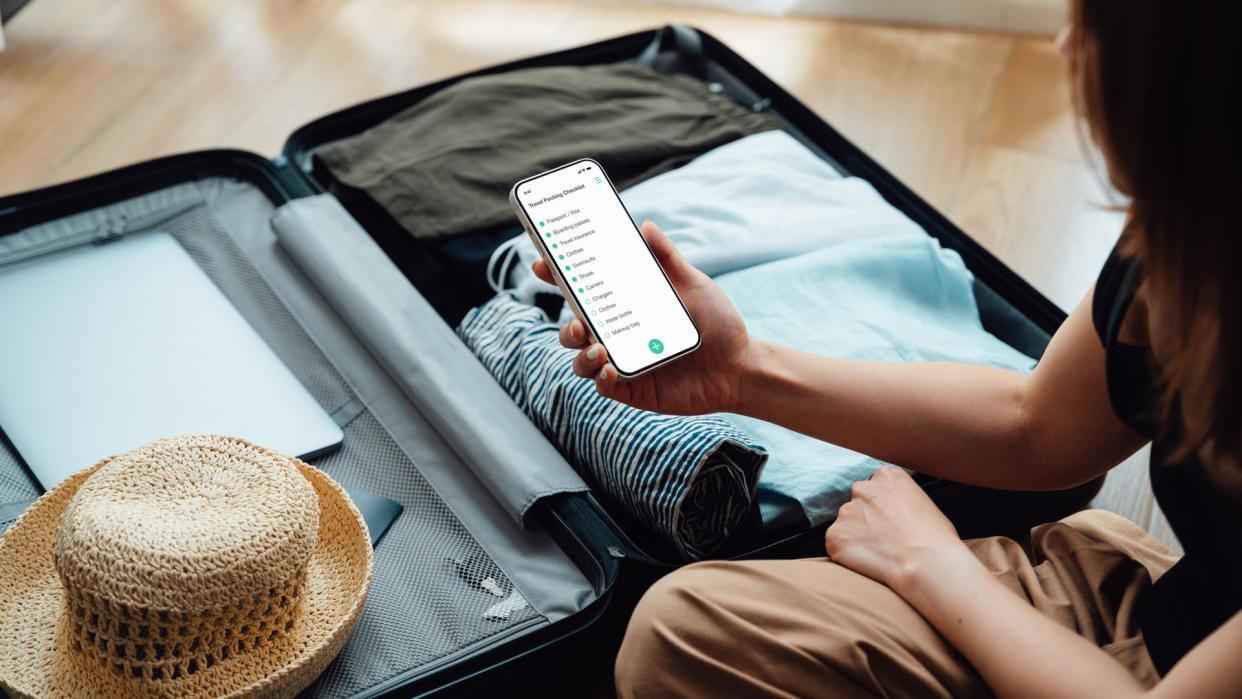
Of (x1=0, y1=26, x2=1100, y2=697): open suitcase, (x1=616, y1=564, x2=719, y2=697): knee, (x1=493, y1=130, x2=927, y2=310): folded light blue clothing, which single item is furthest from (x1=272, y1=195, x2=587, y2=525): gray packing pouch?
(x1=616, y1=564, x2=719, y2=697): knee

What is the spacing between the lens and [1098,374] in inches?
30.0

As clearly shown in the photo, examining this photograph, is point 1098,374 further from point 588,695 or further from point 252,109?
point 252,109

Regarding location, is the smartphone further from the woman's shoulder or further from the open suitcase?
the woman's shoulder

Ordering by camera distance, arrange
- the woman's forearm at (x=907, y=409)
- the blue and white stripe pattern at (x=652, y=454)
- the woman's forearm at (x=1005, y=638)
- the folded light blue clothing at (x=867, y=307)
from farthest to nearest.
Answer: the folded light blue clothing at (x=867, y=307) → the blue and white stripe pattern at (x=652, y=454) → the woman's forearm at (x=907, y=409) → the woman's forearm at (x=1005, y=638)

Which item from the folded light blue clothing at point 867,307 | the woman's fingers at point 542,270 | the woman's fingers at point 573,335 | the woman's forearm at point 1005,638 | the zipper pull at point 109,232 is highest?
the zipper pull at point 109,232

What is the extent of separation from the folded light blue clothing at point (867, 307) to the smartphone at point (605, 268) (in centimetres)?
17

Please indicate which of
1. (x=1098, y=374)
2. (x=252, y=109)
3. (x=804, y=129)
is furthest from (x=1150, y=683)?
(x=252, y=109)

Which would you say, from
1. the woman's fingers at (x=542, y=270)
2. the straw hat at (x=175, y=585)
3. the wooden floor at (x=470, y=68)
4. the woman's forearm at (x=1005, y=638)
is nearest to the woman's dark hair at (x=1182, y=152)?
the woman's forearm at (x=1005, y=638)

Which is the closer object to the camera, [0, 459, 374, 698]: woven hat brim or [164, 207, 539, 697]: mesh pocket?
[0, 459, 374, 698]: woven hat brim

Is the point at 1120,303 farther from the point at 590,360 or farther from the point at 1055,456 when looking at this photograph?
the point at 590,360

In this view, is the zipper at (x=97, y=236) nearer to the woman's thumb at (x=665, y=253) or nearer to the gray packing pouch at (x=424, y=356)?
the gray packing pouch at (x=424, y=356)

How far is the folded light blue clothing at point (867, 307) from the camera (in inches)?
43.6

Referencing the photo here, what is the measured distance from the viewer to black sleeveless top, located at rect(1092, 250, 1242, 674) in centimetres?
69

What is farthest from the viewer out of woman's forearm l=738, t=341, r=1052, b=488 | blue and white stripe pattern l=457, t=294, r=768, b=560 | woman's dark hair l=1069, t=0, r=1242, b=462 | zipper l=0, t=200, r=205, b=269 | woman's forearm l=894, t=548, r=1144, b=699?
zipper l=0, t=200, r=205, b=269
